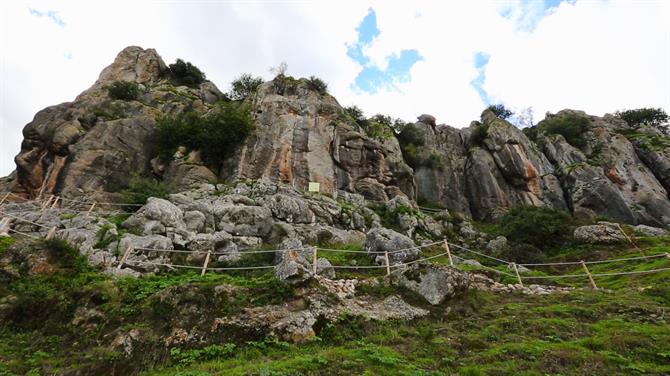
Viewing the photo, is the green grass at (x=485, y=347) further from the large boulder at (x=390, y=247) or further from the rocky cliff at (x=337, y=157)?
the rocky cliff at (x=337, y=157)

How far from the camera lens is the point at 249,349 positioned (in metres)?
8.53

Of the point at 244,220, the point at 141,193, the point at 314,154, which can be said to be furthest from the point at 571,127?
the point at 141,193

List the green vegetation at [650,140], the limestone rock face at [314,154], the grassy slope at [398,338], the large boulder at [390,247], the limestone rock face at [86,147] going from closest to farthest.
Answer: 1. the grassy slope at [398,338]
2. the large boulder at [390,247]
3. the limestone rock face at [86,147]
4. the limestone rock face at [314,154]
5. the green vegetation at [650,140]

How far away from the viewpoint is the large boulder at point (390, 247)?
1599 centimetres

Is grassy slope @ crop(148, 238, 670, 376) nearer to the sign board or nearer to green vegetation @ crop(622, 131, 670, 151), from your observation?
the sign board

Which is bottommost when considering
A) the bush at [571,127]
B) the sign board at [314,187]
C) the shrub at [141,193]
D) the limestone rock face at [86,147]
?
the shrub at [141,193]

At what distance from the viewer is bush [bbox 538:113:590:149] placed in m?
44.2

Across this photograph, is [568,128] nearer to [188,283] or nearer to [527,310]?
[527,310]

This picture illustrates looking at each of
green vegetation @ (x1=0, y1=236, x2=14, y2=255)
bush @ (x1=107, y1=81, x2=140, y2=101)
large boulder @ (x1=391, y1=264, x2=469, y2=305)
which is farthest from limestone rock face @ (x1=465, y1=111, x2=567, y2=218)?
bush @ (x1=107, y1=81, x2=140, y2=101)

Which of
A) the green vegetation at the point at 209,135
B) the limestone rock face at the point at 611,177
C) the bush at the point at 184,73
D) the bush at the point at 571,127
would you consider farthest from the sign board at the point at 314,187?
the bush at the point at 571,127

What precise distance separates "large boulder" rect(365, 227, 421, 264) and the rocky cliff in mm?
10582

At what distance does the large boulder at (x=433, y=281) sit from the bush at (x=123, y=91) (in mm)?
33538

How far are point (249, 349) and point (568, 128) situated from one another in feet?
160

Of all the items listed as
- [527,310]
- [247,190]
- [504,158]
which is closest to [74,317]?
[527,310]
